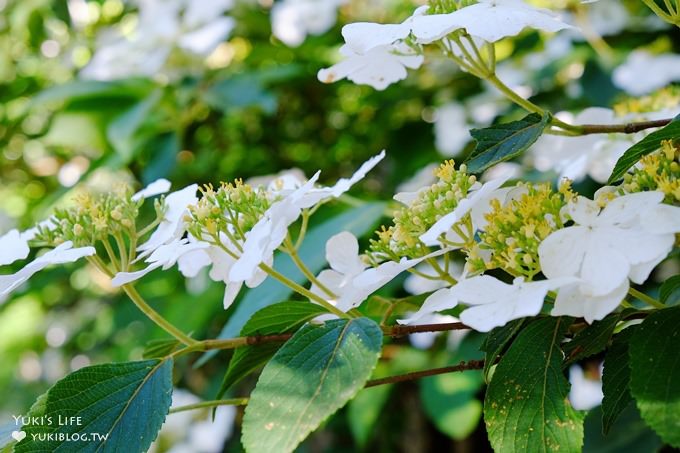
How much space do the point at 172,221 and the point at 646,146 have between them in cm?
34

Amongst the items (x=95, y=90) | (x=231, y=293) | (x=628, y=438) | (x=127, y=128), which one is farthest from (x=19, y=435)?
(x=95, y=90)

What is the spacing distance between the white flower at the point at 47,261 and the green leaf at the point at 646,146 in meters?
0.36

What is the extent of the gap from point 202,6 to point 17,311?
4.07 feet

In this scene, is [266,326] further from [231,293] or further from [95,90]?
[95,90]

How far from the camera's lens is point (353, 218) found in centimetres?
96

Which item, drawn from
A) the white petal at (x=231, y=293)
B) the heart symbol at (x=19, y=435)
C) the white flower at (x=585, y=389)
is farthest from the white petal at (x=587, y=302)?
the white flower at (x=585, y=389)

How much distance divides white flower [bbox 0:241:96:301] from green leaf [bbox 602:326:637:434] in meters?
0.35

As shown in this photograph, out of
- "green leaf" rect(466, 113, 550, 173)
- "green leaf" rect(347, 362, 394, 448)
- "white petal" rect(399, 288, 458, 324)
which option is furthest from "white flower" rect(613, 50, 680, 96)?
"white petal" rect(399, 288, 458, 324)

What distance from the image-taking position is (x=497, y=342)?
0.55m

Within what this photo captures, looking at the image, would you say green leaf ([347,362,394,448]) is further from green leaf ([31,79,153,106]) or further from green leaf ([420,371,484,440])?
green leaf ([31,79,153,106])

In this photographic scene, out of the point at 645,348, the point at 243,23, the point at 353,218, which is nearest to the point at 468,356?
the point at 353,218

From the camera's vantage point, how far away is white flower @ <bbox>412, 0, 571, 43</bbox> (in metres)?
0.53

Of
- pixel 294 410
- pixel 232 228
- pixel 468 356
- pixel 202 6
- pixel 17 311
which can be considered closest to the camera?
pixel 294 410

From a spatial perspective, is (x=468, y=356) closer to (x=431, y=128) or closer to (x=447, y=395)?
(x=447, y=395)
